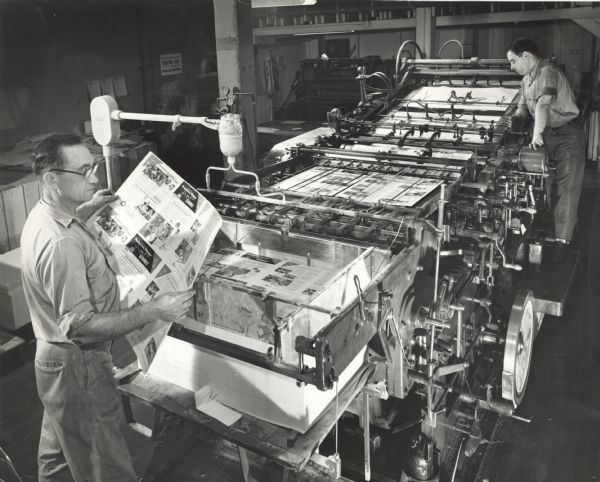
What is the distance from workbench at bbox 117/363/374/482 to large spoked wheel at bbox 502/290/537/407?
1.11m

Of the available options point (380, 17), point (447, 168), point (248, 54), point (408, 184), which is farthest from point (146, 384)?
point (380, 17)

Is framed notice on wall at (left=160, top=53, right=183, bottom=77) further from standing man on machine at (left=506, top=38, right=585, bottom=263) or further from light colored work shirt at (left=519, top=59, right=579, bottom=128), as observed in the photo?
light colored work shirt at (left=519, top=59, right=579, bottom=128)

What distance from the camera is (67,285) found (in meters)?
2.11

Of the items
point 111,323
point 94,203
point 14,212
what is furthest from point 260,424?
point 14,212

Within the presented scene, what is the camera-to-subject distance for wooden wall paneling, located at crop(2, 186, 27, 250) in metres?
4.93

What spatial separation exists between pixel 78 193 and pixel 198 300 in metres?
0.61

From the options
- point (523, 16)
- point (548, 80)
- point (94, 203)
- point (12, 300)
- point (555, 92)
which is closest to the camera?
point (94, 203)

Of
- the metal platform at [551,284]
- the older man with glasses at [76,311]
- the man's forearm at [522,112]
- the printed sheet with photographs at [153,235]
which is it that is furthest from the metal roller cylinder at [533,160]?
A: the older man with glasses at [76,311]

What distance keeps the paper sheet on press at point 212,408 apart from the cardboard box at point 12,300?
2.62 meters

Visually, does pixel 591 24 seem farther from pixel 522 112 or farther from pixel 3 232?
pixel 3 232

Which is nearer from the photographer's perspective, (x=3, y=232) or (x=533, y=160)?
(x=533, y=160)

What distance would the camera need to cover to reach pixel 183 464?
314cm

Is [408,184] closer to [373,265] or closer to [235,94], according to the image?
[373,265]

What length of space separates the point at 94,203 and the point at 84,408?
84cm
